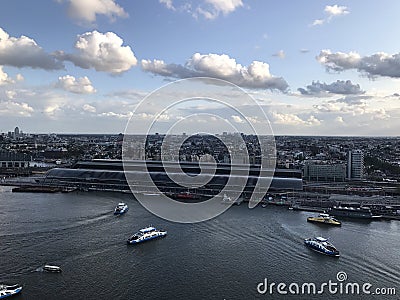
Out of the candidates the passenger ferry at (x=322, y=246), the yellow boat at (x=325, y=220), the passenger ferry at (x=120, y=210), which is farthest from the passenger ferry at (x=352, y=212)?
the passenger ferry at (x=120, y=210)

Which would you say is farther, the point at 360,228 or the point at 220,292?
the point at 360,228

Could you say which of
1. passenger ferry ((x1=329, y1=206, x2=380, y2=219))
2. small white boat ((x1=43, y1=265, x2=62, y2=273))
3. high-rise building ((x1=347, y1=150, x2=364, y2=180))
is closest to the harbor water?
small white boat ((x1=43, y1=265, x2=62, y2=273))

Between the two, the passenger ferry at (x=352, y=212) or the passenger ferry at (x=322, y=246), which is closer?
the passenger ferry at (x=322, y=246)

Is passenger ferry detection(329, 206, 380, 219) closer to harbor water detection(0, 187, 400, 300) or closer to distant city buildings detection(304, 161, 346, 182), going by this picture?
harbor water detection(0, 187, 400, 300)

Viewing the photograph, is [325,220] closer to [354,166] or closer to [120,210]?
[120,210]

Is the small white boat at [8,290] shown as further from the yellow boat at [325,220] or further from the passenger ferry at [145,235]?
the yellow boat at [325,220]

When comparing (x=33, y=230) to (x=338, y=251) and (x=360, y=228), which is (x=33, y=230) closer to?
(x=338, y=251)

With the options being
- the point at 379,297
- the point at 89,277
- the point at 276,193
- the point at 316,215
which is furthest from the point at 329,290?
the point at 276,193
